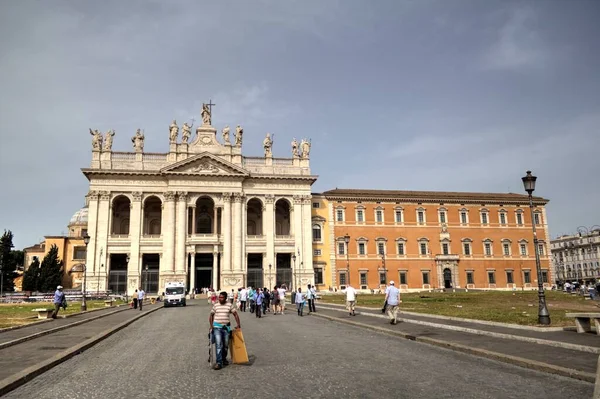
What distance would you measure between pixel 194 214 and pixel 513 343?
52.3 meters

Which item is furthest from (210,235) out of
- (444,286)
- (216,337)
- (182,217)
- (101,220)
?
(216,337)

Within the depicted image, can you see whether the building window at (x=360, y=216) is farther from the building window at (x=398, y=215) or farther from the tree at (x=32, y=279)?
the tree at (x=32, y=279)

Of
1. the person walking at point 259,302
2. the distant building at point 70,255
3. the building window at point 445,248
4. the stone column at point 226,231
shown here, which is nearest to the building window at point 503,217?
the building window at point 445,248

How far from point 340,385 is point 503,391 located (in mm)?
2594

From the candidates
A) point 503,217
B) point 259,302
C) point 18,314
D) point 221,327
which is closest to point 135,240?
point 18,314

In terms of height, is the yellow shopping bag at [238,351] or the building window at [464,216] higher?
the building window at [464,216]

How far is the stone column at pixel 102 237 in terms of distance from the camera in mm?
56375

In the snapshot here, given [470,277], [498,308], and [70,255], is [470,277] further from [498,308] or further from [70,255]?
[70,255]

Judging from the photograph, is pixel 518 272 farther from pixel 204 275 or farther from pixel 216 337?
pixel 216 337

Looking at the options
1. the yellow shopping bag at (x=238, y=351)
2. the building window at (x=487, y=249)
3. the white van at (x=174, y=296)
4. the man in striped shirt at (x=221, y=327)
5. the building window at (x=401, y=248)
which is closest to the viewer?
the man in striped shirt at (x=221, y=327)

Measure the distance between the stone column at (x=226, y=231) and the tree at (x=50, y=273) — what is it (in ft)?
72.6

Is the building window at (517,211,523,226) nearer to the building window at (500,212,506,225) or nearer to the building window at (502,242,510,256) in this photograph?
the building window at (500,212,506,225)

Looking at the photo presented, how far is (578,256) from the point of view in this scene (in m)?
122

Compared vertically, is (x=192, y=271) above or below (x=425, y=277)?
above
